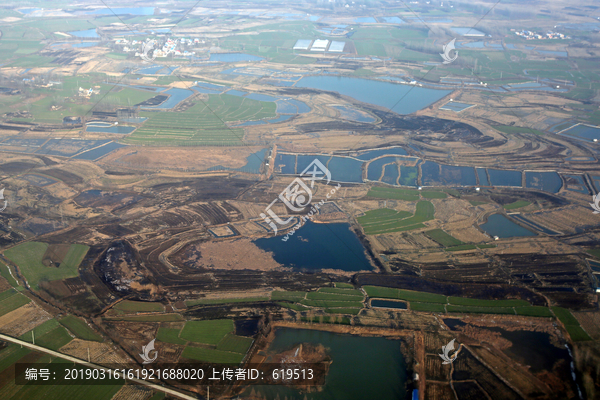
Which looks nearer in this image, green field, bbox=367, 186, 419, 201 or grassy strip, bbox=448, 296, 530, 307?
grassy strip, bbox=448, 296, 530, 307

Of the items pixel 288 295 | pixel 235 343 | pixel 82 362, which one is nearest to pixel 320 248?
pixel 288 295

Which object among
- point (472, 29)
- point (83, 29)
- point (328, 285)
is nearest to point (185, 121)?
point (328, 285)

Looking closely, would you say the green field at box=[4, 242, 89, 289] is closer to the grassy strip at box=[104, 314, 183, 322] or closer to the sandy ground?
the grassy strip at box=[104, 314, 183, 322]

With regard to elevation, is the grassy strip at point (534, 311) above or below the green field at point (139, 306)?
below

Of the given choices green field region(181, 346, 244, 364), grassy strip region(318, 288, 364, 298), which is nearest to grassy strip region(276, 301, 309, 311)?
grassy strip region(318, 288, 364, 298)

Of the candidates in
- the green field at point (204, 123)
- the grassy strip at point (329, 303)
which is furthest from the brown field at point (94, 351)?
the green field at point (204, 123)

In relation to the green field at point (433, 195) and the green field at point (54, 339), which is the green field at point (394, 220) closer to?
the green field at point (433, 195)
